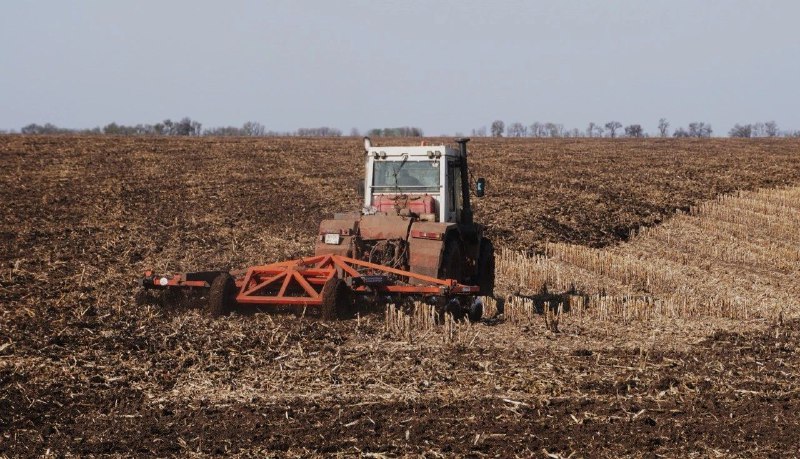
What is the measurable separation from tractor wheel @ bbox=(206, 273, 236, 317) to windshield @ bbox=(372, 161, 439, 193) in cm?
264

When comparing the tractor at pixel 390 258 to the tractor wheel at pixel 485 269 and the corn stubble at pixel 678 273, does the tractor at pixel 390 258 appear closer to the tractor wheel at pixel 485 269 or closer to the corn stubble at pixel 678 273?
the tractor wheel at pixel 485 269

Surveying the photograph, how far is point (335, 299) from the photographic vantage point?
34.7 ft

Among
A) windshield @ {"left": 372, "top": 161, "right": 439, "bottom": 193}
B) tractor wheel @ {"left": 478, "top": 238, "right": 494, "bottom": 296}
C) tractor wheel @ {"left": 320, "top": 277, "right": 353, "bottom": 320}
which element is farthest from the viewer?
tractor wheel @ {"left": 478, "top": 238, "right": 494, "bottom": 296}

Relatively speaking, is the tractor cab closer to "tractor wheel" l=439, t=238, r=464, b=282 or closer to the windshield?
the windshield

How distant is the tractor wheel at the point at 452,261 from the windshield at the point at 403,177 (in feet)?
2.98

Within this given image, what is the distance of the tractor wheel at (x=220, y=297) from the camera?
10828mm

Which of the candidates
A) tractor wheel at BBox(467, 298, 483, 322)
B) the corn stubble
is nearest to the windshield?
tractor wheel at BBox(467, 298, 483, 322)

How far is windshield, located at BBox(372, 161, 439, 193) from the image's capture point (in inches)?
486

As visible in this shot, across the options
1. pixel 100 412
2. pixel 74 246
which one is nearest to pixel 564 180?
pixel 74 246

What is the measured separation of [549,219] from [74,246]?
11.3 m

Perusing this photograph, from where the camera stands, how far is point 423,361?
8867 mm

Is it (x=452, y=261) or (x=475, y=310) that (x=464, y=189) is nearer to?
(x=452, y=261)

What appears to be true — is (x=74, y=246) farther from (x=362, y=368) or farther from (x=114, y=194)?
(x=362, y=368)

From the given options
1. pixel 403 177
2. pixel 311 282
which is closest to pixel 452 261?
pixel 403 177
